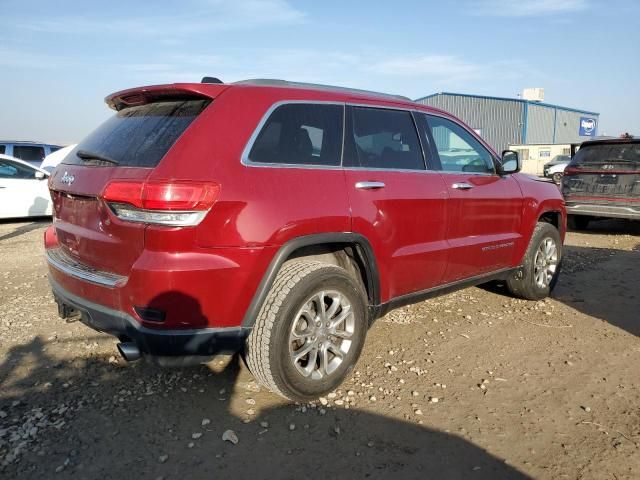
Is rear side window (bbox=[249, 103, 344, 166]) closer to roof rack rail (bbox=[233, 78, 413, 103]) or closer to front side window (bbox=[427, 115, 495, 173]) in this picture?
roof rack rail (bbox=[233, 78, 413, 103])

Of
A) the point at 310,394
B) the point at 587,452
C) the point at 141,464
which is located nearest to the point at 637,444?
the point at 587,452

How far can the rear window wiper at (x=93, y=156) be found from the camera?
2781 millimetres

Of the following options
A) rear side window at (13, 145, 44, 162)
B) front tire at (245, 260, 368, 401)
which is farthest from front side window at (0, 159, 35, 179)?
front tire at (245, 260, 368, 401)

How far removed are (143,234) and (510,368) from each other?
260cm

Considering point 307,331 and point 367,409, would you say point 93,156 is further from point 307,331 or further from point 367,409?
point 367,409

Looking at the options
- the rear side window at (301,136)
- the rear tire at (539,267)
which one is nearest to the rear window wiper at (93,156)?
the rear side window at (301,136)

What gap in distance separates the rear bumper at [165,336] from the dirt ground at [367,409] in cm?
47

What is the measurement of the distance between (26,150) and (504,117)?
33.6 metres

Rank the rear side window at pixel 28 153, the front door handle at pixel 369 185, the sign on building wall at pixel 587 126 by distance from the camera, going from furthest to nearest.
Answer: the sign on building wall at pixel 587 126
the rear side window at pixel 28 153
the front door handle at pixel 369 185

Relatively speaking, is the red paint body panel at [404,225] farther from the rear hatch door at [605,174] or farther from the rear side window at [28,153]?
the rear side window at [28,153]

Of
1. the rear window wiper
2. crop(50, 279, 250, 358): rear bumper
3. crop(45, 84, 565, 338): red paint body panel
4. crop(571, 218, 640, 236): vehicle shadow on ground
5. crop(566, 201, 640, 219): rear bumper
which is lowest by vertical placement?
crop(571, 218, 640, 236): vehicle shadow on ground

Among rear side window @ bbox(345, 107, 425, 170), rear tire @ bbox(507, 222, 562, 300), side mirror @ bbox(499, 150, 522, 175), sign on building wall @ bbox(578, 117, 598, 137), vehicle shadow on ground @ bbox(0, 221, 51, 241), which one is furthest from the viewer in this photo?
sign on building wall @ bbox(578, 117, 598, 137)

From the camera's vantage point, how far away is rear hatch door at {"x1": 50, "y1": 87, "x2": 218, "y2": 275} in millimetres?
2580

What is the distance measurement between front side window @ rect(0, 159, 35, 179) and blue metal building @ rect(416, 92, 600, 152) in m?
31.9
